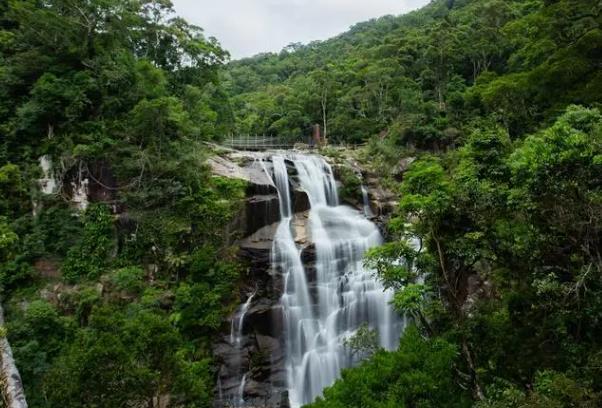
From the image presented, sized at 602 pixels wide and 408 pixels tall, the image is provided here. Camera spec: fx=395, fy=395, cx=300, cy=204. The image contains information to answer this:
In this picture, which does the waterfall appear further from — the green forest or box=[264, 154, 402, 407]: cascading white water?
box=[264, 154, 402, 407]: cascading white water

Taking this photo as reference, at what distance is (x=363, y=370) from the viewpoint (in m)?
7.82

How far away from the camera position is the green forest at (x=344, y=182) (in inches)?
289

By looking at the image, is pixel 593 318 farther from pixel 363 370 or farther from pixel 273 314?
pixel 273 314

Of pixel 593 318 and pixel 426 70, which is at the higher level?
pixel 426 70

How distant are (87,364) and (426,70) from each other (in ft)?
109

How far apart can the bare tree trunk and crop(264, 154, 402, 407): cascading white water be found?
330 inches

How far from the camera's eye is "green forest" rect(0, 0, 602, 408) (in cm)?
735

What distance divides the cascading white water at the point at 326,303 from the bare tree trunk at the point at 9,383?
330 inches

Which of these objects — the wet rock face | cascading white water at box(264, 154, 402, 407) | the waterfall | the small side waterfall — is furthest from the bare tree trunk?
the waterfall

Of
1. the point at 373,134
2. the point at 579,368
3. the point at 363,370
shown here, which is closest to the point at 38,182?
the point at 363,370

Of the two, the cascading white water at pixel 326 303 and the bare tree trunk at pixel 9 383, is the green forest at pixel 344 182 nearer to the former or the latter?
the bare tree trunk at pixel 9 383

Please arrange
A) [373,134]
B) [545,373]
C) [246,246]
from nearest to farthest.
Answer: [545,373]
[246,246]
[373,134]

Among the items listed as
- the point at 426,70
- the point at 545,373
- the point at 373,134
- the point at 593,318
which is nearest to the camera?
the point at 545,373

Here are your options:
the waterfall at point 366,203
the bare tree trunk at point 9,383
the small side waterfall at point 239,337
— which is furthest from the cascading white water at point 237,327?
the waterfall at point 366,203
